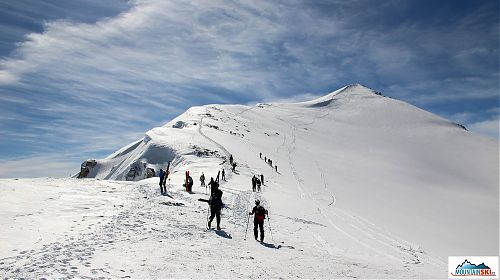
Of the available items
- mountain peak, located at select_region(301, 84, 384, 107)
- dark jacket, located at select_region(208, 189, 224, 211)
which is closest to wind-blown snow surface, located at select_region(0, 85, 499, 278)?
dark jacket, located at select_region(208, 189, 224, 211)

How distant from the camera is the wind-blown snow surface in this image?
10.8 meters

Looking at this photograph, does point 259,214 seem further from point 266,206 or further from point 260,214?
point 266,206

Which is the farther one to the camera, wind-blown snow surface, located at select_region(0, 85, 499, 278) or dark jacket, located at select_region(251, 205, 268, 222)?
dark jacket, located at select_region(251, 205, 268, 222)

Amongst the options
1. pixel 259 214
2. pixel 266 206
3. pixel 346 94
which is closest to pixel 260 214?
pixel 259 214

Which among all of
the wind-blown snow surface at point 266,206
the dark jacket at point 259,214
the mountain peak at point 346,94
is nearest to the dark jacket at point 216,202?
the wind-blown snow surface at point 266,206

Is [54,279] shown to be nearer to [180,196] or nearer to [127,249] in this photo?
[127,249]

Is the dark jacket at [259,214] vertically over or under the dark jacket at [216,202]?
under

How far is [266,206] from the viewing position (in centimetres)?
2570

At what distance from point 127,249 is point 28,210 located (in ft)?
22.6

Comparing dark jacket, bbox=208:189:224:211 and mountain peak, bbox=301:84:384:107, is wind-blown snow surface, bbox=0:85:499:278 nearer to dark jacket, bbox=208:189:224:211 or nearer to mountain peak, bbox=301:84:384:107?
dark jacket, bbox=208:189:224:211

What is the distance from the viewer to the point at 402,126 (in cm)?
13275

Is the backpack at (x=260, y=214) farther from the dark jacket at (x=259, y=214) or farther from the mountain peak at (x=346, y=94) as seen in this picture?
the mountain peak at (x=346, y=94)

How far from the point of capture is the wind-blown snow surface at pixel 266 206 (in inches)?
424

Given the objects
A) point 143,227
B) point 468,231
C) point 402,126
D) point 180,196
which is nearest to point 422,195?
point 468,231
